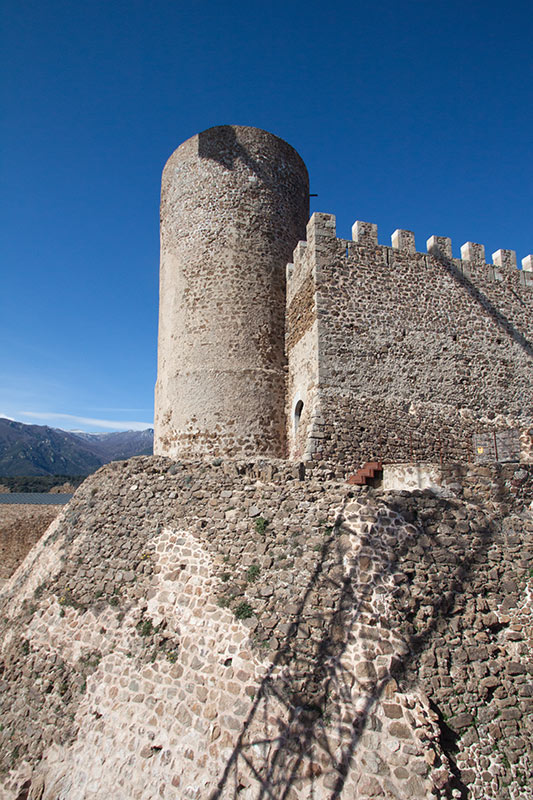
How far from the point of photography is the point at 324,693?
624cm

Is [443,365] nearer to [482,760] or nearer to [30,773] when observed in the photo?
[482,760]

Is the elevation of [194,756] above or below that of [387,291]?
below

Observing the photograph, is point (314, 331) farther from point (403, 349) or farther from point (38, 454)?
point (38, 454)

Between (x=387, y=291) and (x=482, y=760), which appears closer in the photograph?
(x=482, y=760)

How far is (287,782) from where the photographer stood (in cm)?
566

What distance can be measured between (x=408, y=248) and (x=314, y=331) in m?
3.66

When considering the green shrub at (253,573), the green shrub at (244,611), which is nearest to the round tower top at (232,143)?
the green shrub at (253,573)

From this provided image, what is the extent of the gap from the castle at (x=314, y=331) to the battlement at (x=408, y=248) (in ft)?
0.12

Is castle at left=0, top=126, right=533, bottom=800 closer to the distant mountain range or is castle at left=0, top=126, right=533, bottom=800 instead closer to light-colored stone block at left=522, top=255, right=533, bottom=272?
light-colored stone block at left=522, top=255, right=533, bottom=272

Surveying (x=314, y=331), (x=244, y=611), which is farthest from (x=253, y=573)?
(x=314, y=331)

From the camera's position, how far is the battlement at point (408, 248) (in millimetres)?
11734

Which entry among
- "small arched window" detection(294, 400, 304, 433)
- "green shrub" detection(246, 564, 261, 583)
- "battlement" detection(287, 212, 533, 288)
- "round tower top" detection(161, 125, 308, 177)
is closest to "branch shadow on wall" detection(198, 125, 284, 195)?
"round tower top" detection(161, 125, 308, 177)

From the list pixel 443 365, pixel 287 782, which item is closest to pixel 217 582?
pixel 287 782

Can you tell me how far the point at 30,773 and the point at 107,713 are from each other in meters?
1.52
